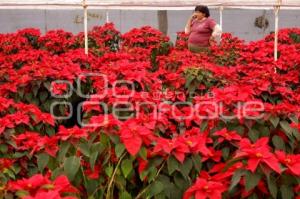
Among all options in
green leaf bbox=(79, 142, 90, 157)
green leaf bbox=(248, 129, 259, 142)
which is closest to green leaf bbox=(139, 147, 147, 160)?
green leaf bbox=(79, 142, 90, 157)

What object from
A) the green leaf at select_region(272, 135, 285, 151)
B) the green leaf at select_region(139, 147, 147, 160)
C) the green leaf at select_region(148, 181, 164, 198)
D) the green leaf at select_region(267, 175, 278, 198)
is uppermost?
the green leaf at select_region(139, 147, 147, 160)

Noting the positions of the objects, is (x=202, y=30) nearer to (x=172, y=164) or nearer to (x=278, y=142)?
(x=278, y=142)

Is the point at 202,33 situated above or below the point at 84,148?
above

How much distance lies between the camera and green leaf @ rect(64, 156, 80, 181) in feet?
6.75

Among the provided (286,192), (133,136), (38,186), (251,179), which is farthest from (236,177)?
(38,186)

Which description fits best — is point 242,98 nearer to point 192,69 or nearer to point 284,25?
point 192,69

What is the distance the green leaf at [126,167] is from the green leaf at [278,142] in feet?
2.50

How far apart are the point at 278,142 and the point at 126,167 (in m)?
0.79

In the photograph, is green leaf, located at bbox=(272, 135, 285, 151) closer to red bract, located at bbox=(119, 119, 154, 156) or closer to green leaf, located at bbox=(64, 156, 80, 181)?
red bract, located at bbox=(119, 119, 154, 156)

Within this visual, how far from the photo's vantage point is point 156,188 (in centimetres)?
206

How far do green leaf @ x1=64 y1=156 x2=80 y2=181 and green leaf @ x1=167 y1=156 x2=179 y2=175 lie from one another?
0.35 meters

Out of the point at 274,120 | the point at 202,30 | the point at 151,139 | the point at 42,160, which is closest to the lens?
the point at 151,139

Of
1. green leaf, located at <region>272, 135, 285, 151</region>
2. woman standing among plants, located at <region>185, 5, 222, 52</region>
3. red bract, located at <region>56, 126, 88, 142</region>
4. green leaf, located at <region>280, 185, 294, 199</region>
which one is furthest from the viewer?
woman standing among plants, located at <region>185, 5, 222, 52</region>

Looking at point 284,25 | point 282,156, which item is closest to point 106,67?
point 282,156
